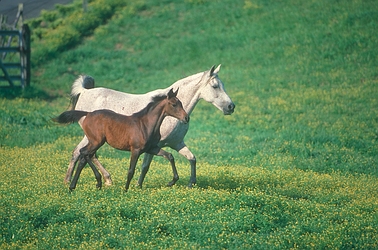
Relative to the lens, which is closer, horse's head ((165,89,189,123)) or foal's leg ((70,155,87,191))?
horse's head ((165,89,189,123))

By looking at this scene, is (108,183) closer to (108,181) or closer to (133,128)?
(108,181)

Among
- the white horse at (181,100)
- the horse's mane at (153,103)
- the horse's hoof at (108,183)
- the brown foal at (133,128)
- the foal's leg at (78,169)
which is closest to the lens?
the brown foal at (133,128)

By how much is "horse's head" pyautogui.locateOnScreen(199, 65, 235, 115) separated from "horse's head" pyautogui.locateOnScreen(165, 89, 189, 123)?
51.9 inches

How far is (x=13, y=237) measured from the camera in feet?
36.2

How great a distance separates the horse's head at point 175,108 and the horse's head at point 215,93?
4.33ft

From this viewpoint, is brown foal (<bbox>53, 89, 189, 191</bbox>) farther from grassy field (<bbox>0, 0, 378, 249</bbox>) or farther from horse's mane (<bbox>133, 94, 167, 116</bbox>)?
grassy field (<bbox>0, 0, 378, 249</bbox>)

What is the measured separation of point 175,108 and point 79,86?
134 inches

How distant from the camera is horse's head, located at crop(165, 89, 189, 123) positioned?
1295 cm

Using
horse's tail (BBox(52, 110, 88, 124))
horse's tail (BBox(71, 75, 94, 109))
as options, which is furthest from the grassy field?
horse's tail (BBox(71, 75, 94, 109))

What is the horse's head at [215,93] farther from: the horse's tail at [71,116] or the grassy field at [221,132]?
the horse's tail at [71,116]

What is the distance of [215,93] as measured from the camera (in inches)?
560

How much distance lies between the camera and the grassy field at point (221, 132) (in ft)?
38.1

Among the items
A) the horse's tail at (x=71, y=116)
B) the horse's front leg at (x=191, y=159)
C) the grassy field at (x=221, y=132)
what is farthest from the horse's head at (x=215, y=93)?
the horse's tail at (x=71, y=116)

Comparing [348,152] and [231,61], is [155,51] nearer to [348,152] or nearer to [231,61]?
[231,61]
